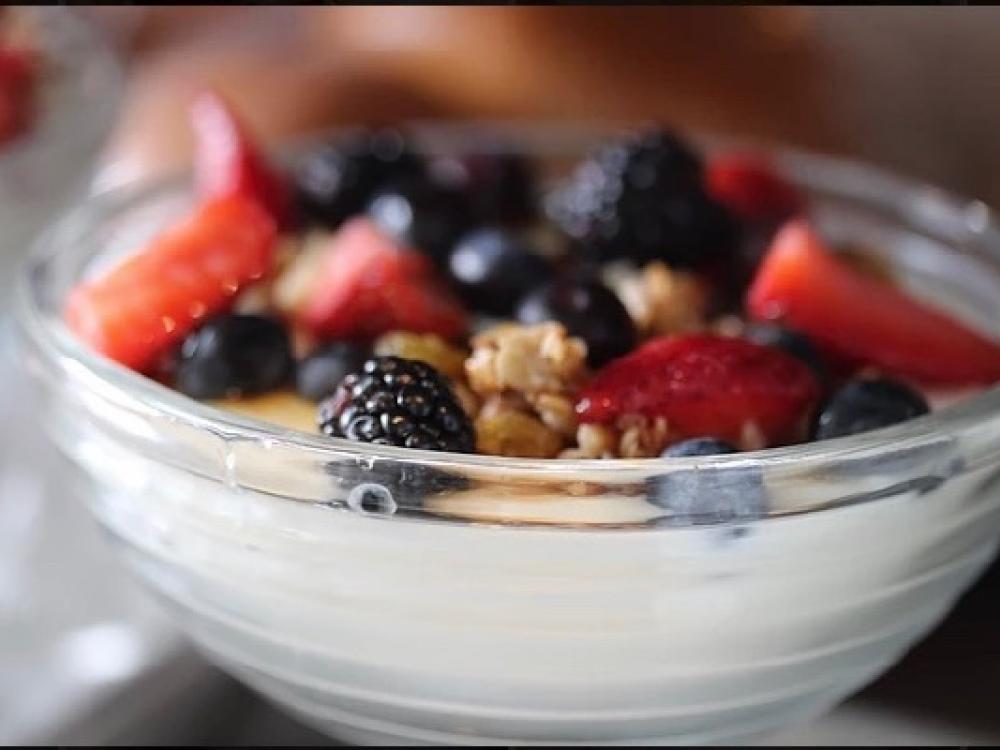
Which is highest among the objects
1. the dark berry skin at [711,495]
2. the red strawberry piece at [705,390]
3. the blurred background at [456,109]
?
the dark berry skin at [711,495]

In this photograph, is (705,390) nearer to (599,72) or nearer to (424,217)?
(424,217)

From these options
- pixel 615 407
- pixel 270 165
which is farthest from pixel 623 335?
pixel 270 165

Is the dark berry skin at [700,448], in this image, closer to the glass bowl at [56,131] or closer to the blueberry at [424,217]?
the blueberry at [424,217]

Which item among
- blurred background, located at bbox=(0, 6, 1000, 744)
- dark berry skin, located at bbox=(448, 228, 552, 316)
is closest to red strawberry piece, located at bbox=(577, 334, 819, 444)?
dark berry skin, located at bbox=(448, 228, 552, 316)

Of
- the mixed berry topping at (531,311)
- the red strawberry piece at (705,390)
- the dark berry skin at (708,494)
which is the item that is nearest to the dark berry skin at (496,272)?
the mixed berry topping at (531,311)

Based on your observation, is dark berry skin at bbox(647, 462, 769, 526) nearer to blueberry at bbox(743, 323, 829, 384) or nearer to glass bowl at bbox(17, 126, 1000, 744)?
glass bowl at bbox(17, 126, 1000, 744)

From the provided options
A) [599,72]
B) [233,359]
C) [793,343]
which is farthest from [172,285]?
[599,72]

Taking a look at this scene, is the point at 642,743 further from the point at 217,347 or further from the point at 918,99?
the point at 918,99
